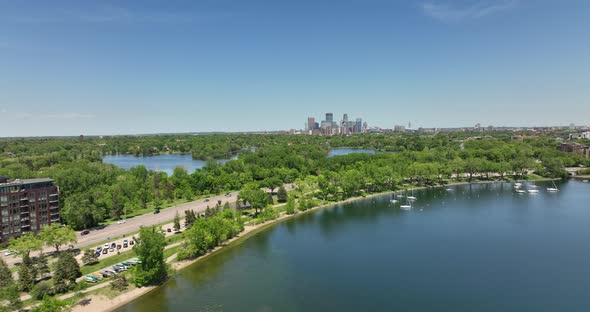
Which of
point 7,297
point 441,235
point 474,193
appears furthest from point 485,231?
point 7,297

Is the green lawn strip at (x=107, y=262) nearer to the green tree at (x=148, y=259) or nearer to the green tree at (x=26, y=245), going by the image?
the green tree at (x=26, y=245)

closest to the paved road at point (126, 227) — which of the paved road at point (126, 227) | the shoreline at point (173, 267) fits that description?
the paved road at point (126, 227)

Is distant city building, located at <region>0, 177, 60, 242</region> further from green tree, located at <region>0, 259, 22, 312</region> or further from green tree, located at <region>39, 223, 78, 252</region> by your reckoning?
green tree, located at <region>0, 259, 22, 312</region>

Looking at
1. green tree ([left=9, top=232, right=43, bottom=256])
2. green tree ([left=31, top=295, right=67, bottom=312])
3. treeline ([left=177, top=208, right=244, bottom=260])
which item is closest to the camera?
green tree ([left=31, top=295, right=67, bottom=312])

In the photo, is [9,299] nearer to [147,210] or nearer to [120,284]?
[120,284]

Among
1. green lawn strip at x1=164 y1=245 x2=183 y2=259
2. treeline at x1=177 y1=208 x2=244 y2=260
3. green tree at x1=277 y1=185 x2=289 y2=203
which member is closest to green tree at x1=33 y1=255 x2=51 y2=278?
green lawn strip at x1=164 y1=245 x2=183 y2=259
